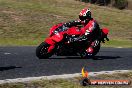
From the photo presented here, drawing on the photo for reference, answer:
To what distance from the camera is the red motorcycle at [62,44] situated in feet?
48.4

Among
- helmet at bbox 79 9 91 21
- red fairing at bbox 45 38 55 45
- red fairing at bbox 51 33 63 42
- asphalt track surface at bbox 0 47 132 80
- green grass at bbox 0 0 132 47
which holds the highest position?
helmet at bbox 79 9 91 21

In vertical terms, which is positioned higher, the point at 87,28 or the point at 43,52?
the point at 87,28

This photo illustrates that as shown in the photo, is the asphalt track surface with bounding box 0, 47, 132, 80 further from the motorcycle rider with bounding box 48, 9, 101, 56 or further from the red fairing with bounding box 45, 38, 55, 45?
the motorcycle rider with bounding box 48, 9, 101, 56

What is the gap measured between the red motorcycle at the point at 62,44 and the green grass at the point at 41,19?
13316mm

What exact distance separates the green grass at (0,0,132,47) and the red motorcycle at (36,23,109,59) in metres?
13.3

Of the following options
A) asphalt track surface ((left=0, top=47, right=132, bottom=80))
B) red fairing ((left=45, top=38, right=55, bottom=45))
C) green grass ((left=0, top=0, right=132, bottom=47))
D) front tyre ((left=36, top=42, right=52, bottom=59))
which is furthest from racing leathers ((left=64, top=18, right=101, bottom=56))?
green grass ((left=0, top=0, right=132, bottom=47))

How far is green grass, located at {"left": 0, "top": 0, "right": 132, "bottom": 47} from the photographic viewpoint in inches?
1345

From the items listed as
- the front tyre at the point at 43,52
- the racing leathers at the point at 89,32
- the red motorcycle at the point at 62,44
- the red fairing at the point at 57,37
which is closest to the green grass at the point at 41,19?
the racing leathers at the point at 89,32

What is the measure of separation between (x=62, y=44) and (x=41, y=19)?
27.8m

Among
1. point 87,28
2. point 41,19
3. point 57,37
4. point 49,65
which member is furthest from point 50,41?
point 41,19

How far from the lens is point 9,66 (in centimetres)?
1211

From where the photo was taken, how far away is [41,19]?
42750mm

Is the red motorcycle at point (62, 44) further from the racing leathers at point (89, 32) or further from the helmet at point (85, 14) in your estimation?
the helmet at point (85, 14)

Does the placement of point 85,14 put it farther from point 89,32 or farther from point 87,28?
point 89,32
